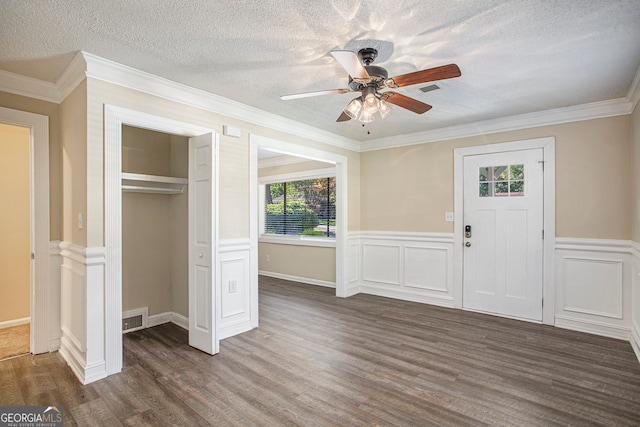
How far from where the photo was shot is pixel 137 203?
3.86m

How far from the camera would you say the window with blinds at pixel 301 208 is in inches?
254

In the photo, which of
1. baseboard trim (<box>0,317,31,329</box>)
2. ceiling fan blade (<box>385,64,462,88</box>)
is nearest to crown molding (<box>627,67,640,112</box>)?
ceiling fan blade (<box>385,64,462,88</box>)

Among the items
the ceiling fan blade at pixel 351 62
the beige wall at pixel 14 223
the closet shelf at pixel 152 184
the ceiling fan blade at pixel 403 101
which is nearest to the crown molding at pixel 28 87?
the closet shelf at pixel 152 184

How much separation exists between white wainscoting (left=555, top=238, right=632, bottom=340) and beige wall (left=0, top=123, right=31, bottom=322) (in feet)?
20.6

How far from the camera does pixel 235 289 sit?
12.2 ft

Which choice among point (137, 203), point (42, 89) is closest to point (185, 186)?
point (137, 203)

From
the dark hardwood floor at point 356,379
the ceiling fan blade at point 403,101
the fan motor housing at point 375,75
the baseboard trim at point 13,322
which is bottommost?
the dark hardwood floor at point 356,379

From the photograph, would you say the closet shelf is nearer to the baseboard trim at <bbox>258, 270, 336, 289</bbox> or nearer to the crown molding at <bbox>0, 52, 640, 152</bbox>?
the crown molding at <bbox>0, 52, 640, 152</bbox>

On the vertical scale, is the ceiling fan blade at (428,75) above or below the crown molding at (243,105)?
below

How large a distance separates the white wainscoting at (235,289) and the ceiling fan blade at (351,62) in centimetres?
222

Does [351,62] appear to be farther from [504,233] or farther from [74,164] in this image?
[504,233]

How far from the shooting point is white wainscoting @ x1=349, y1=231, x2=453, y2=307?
4793 millimetres

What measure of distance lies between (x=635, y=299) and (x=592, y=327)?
572 millimetres

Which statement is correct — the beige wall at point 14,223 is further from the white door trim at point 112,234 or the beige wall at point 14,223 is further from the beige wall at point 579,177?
the beige wall at point 579,177
